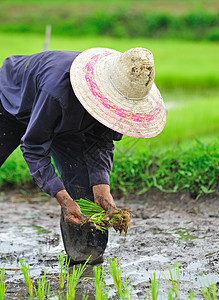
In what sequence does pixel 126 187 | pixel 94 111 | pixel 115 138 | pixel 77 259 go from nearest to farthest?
pixel 94 111 → pixel 115 138 → pixel 77 259 → pixel 126 187

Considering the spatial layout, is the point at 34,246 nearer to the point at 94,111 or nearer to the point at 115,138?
the point at 115,138

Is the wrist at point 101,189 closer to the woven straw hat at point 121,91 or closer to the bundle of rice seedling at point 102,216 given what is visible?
the bundle of rice seedling at point 102,216

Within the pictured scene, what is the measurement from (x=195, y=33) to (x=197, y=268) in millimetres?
10391

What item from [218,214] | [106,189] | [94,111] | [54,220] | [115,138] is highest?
[94,111]

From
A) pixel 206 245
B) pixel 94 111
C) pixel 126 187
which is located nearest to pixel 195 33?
pixel 126 187

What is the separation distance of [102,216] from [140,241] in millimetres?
735

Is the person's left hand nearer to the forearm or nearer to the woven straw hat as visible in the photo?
the forearm

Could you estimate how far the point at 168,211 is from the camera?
425 cm

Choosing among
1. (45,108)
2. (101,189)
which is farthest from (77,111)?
(101,189)

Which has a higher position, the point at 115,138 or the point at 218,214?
the point at 115,138

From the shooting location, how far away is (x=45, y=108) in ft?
8.23

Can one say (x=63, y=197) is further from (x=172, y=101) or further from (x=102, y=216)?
(x=172, y=101)

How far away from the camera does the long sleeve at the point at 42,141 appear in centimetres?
252

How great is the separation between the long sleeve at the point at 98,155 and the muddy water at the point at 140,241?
60cm
